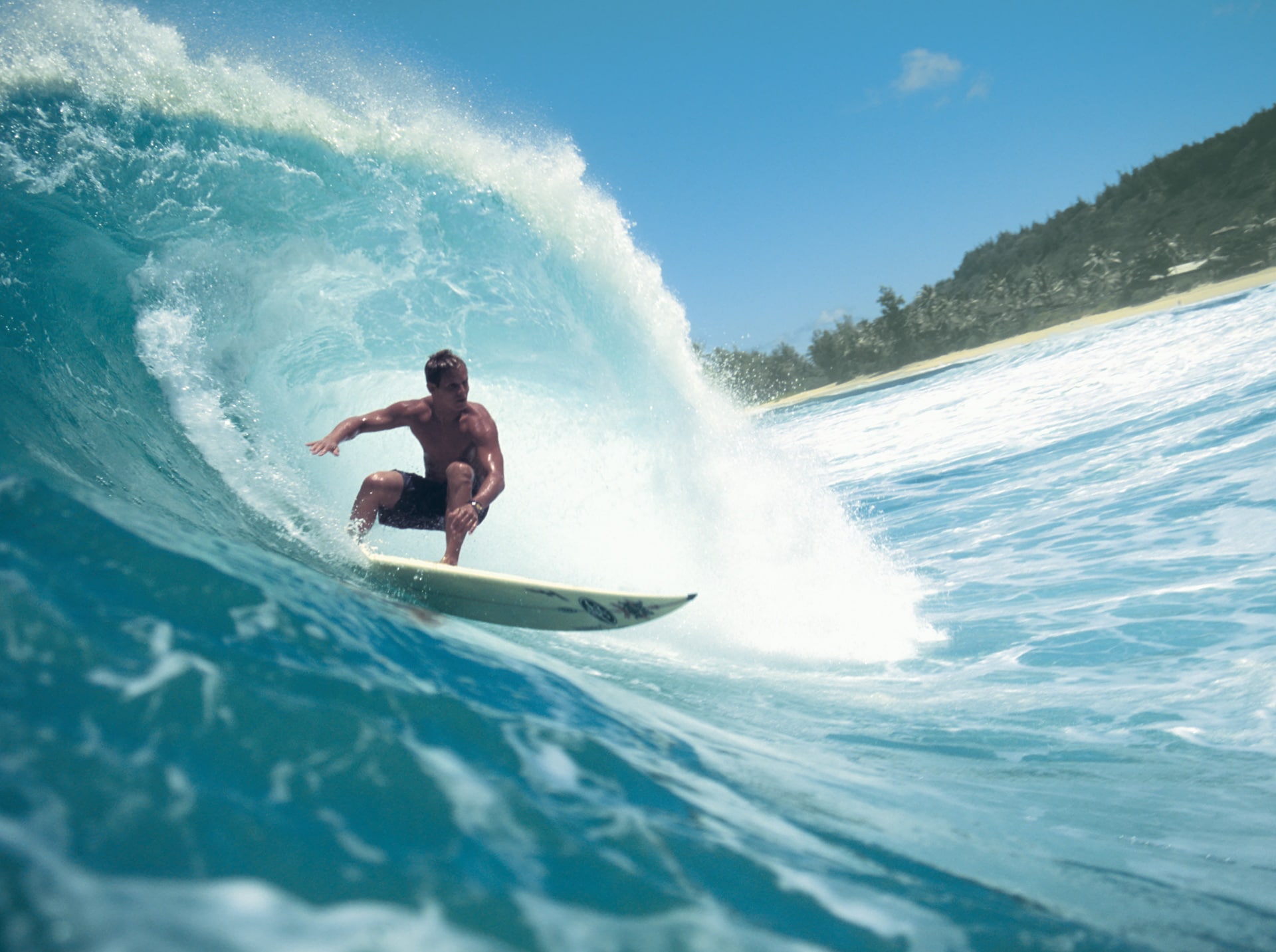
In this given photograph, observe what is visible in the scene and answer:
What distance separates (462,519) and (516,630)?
0.85 meters

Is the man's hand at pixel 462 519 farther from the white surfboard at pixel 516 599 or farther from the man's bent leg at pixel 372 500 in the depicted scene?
the man's bent leg at pixel 372 500

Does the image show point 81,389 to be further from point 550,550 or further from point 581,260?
point 581,260

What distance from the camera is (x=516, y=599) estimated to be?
176 inches

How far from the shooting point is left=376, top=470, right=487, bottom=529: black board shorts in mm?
4992

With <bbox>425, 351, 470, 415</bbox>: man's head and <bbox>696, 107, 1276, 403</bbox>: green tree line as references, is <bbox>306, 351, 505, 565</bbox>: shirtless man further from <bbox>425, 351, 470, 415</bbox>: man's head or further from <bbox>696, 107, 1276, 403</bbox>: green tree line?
<bbox>696, 107, 1276, 403</bbox>: green tree line

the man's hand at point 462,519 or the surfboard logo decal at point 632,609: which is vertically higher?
the man's hand at point 462,519

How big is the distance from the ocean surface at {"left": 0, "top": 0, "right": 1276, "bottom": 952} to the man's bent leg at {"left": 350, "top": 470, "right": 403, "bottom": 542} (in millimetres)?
235

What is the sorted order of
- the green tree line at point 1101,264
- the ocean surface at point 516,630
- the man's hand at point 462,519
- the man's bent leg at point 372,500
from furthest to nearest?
the green tree line at point 1101,264, the man's bent leg at point 372,500, the man's hand at point 462,519, the ocean surface at point 516,630

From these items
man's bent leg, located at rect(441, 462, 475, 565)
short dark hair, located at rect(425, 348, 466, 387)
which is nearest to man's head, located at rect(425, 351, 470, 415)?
short dark hair, located at rect(425, 348, 466, 387)

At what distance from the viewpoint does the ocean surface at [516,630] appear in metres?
1.66

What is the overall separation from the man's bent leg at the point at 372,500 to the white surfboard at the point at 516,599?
25 cm

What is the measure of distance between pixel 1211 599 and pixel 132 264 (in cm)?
904

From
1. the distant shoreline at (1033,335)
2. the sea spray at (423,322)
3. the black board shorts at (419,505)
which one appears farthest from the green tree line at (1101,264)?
the black board shorts at (419,505)

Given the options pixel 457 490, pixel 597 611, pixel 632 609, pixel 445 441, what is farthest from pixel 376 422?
pixel 632 609
